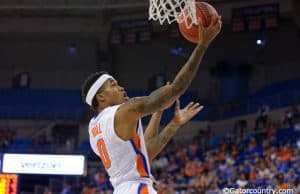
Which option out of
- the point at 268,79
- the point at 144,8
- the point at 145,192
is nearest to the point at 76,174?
the point at 144,8

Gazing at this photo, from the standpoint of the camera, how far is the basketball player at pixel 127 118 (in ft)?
10.6

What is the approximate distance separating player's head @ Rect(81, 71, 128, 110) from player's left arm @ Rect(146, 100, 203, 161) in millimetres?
487

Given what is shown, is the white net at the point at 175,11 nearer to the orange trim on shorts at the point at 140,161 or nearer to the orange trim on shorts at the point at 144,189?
the orange trim on shorts at the point at 140,161

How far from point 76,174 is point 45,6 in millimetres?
6886

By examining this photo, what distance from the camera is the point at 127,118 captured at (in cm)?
333

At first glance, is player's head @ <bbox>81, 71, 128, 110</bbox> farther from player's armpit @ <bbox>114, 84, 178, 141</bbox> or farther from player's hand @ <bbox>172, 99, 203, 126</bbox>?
player's hand @ <bbox>172, 99, 203, 126</bbox>

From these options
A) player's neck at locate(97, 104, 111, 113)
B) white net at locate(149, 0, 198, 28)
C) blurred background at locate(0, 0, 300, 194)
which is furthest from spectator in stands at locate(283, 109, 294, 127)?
player's neck at locate(97, 104, 111, 113)

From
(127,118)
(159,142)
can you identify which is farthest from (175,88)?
(159,142)

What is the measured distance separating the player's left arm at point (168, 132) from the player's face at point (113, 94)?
19.1 inches

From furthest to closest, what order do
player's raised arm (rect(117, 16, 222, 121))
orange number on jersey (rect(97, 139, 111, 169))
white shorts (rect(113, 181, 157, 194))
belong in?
orange number on jersey (rect(97, 139, 111, 169)) → white shorts (rect(113, 181, 157, 194)) → player's raised arm (rect(117, 16, 222, 121))

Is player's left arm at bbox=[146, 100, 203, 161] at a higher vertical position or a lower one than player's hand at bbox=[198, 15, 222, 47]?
lower

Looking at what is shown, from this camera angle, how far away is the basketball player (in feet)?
10.6

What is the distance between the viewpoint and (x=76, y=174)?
18.3 metres

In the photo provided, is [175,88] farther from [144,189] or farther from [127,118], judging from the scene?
[144,189]
